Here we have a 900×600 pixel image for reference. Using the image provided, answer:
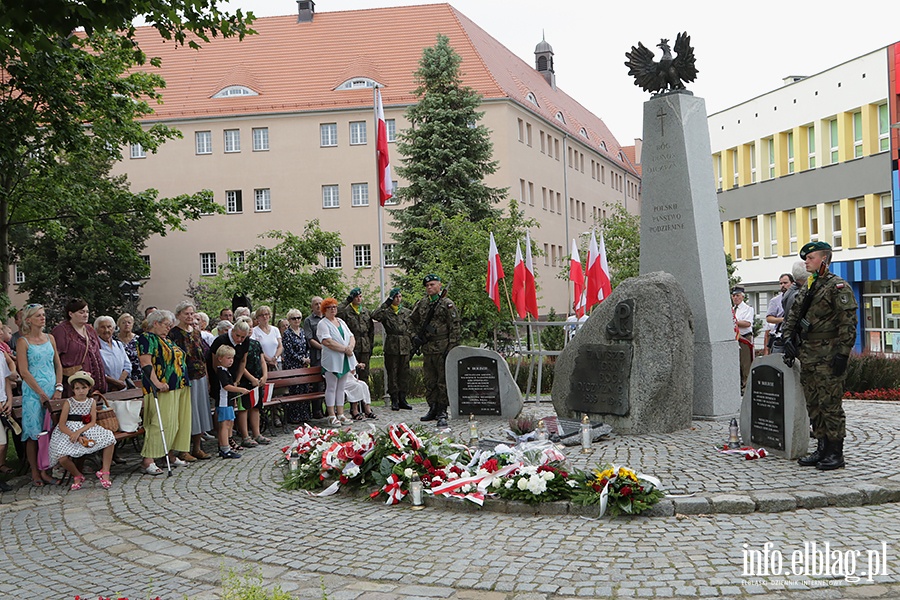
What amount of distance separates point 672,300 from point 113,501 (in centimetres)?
640

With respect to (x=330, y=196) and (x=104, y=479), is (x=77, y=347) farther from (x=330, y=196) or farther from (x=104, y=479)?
(x=330, y=196)

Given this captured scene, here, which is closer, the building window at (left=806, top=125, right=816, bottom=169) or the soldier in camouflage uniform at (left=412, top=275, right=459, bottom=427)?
the soldier in camouflage uniform at (left=412, top=275, right=459, bottom=427)

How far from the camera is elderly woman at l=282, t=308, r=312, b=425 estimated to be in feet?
43.8

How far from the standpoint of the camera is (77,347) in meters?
9.80

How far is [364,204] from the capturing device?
51.1m

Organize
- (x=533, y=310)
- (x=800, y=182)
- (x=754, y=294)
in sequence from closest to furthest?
(x=533, y=310), (x=800, y=182), (x=754, y=294)

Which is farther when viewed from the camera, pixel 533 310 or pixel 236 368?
pixel 533 310

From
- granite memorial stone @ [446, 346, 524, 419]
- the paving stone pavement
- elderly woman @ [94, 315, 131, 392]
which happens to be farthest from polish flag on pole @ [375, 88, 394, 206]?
the paving stone pavement

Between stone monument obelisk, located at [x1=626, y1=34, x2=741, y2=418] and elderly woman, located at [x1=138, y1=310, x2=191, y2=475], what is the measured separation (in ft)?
20.4

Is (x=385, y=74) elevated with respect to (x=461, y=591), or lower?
elevated

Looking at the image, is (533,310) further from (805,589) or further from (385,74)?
(385,74)

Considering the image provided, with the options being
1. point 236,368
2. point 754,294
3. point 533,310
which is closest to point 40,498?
point 236,368

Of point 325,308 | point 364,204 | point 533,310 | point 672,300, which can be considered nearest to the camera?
point 672,300

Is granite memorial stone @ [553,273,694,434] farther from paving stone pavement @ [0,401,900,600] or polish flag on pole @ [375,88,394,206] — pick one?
polish flag on pole @ [375,88,394,206]
